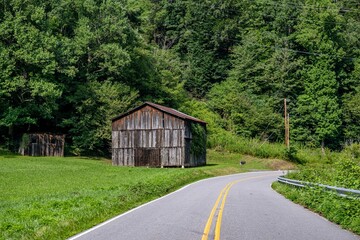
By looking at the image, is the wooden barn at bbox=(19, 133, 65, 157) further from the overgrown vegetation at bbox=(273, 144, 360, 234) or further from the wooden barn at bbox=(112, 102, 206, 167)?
the overgrown vegetation at bbox=(273, 144, 360, 234)

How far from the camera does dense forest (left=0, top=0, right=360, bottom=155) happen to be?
52.8 m

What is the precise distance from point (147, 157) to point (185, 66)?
47.5 meters

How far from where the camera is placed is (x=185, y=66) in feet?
311

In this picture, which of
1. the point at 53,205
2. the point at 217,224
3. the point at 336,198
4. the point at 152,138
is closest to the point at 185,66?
the point at 152,138

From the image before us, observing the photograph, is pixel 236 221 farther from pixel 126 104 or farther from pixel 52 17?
pixel 52 17

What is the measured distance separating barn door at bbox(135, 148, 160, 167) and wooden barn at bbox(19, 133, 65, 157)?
401 inches

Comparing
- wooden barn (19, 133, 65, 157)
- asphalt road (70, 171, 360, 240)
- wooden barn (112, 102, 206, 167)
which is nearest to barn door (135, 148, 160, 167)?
wooden barn (112, 102, 206, 167)

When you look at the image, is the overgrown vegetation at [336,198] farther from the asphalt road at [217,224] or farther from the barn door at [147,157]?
the barn door at [147,157]

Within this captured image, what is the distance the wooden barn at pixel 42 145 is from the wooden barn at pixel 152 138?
732 cm

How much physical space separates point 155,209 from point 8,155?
3803 cm

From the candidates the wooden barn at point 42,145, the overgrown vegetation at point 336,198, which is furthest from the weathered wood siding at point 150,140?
the overgrown vegetation at point 336,198

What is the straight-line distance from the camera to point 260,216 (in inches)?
520

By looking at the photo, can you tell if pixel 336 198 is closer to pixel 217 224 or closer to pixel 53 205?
pixel 217 224

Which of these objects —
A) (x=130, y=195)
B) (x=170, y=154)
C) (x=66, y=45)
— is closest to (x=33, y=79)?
(x=66, y=45)
